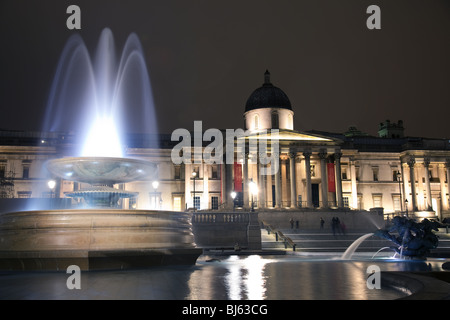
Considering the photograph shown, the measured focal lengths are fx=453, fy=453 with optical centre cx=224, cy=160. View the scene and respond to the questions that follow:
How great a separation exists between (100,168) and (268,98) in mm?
45586

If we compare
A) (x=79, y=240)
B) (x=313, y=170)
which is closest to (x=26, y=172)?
(x=313, y=170)

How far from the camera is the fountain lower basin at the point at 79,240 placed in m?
11.5

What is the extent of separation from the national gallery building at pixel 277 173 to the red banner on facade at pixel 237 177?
0.11ft

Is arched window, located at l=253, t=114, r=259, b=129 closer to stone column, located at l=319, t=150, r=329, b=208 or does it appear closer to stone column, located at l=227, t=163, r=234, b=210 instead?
stone column, located at l=227, t=163, r=234, b=210

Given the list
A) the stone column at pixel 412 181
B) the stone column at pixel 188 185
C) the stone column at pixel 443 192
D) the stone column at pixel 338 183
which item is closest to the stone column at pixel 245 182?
the stone column at pixel 188 185

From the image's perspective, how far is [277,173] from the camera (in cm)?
4894

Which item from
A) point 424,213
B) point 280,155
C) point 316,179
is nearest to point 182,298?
point 280,155

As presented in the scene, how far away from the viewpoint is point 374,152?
6397 centimetres

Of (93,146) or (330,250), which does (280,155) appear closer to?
(330,250)

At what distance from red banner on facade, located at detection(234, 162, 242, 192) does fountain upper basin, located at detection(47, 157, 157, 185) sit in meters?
33.2

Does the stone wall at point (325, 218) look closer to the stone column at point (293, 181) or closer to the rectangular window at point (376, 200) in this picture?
the stone column at point (293, 181)

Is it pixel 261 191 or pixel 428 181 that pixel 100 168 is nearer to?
pixel 261 191

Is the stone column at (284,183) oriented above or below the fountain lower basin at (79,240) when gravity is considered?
above
